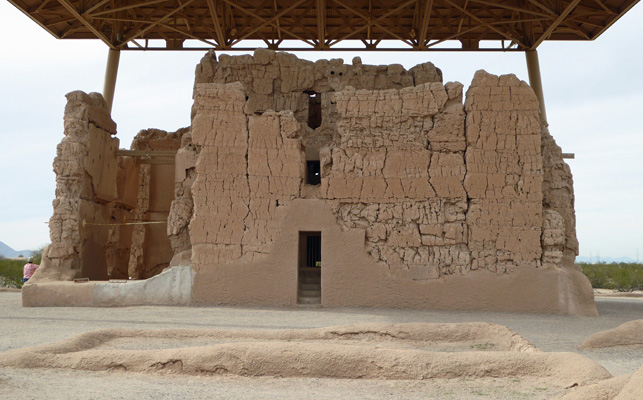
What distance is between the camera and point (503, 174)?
32.9 ft

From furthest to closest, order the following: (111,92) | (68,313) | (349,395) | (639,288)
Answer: (639,288), (111,92), (68,313), (349,395)

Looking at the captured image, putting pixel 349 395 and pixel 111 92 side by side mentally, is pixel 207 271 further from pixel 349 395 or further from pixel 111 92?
pixel 111 92

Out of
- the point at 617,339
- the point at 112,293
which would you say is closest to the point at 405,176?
the point at 617,339

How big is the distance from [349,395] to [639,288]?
64.4ft

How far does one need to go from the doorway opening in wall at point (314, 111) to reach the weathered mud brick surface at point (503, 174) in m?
3.56

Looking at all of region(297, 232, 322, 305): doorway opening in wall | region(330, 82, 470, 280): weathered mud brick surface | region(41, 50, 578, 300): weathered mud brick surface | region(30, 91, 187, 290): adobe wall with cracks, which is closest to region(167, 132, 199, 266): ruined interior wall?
region(41, 50, 578, 300): weathered mud brick surface

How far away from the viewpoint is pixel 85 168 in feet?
38.4

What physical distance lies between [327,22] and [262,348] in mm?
13696

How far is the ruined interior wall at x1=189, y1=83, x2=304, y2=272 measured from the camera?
10227 millimetres

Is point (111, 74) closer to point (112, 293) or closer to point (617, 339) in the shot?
point (112, 293)

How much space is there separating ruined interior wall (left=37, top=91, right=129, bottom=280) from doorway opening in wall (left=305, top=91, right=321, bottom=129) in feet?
14.5

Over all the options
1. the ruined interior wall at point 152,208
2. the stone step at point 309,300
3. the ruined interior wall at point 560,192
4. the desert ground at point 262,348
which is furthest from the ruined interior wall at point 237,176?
the ruined interior wall at point 152,208

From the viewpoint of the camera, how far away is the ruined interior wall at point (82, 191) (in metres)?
11.2

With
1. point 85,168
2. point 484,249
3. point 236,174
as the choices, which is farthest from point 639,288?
point 85,168
